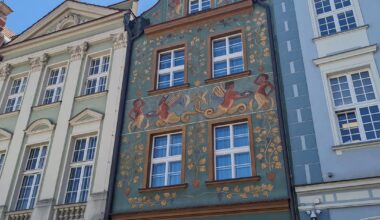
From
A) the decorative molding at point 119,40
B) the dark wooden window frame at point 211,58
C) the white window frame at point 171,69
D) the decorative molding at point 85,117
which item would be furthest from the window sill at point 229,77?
the decorative molding at point 119,40

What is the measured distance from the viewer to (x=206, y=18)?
14977 millimetres

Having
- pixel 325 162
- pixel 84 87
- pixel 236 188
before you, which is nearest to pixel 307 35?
pixel 325 162

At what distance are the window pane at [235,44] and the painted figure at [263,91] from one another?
168cm

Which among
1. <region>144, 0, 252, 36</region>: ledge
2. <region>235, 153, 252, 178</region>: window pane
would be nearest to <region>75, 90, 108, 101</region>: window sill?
<region>144, 0, 252, 36</region>: ledge

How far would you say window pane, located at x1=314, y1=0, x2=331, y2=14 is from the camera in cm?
1307

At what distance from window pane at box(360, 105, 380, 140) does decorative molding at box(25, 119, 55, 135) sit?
424 inches

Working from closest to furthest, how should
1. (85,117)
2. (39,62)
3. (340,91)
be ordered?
(340,91)
(85,117)
(39,62)

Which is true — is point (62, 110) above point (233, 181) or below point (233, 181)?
above

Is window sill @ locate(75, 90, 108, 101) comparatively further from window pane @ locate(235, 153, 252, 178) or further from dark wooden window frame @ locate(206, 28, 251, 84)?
window pane @ locate(235, 153, 252, 178)

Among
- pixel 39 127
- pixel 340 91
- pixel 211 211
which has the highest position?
pixel 39 127

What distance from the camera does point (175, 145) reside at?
12906 millimetres

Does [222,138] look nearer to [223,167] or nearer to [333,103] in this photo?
[223,167]

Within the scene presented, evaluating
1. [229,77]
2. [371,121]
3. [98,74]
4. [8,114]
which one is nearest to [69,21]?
[98,74]

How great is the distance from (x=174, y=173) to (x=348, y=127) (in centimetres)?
513
